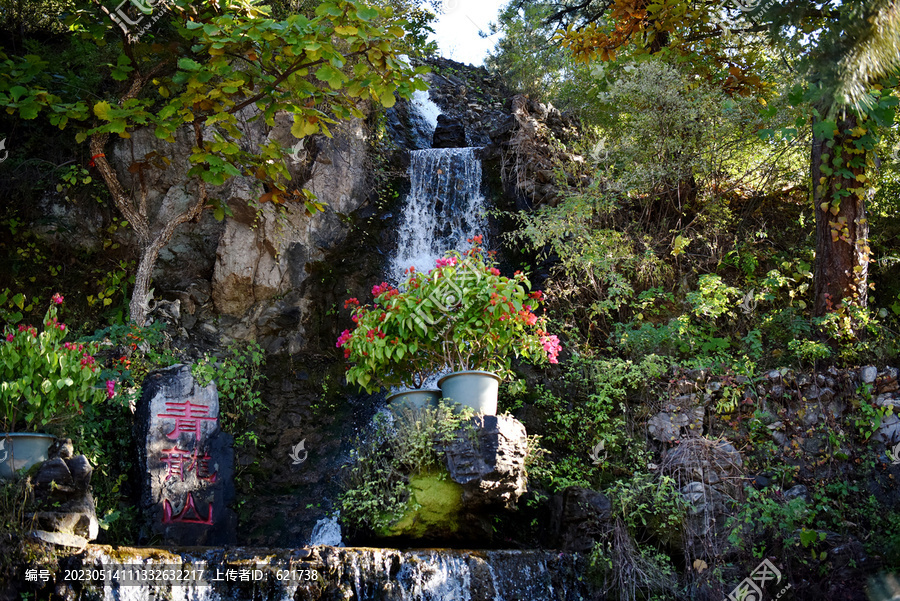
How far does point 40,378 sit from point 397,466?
2488 mm

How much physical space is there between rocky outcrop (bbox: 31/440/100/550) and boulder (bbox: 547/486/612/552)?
327 cm

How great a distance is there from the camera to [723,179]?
7473 mm

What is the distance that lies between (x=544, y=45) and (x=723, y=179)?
17.7 feet

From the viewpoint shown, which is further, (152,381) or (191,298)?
(191,298)

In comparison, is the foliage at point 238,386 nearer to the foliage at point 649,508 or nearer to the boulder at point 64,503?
the boulder at point 64,503

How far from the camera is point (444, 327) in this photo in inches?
197

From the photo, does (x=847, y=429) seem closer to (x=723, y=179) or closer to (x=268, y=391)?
(x=723, y=179)

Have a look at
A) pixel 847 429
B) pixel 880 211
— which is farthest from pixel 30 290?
pixel 880 211

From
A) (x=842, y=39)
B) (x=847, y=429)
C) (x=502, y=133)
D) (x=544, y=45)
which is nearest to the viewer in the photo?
(x=842, y=39)

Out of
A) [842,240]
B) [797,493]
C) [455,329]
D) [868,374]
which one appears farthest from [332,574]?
[842,240]

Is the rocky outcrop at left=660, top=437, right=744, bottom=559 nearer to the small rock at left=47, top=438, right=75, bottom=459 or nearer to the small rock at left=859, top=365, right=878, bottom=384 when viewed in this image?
the small rock at left=859, top=365, right=878, bottom=384

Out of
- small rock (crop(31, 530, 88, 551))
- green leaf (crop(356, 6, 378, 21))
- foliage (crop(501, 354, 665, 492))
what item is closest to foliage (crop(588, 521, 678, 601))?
foliage (crop(501, 354, 665, 492))

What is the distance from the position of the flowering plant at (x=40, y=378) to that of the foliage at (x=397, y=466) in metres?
1.98

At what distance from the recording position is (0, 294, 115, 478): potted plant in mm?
4102
